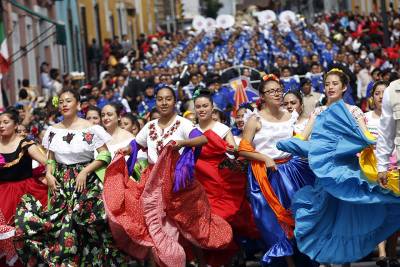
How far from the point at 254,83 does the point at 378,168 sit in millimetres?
16259

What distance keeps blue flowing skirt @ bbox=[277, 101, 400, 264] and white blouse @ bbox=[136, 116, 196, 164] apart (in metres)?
1.42

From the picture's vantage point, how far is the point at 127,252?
1165 centimetres

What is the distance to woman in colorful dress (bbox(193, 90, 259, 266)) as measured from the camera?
12023mm

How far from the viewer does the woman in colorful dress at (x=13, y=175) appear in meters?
11.8

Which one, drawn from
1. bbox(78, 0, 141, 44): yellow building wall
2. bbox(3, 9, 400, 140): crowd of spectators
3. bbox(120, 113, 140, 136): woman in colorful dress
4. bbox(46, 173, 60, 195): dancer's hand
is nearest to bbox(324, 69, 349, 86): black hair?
bbox(3, 9, 400, 140): crowd of spectators

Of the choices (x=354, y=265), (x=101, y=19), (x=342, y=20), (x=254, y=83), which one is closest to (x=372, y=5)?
(x=342, y=20)

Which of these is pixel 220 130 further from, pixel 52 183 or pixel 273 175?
pixel 52 183

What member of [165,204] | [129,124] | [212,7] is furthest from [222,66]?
[212,7]

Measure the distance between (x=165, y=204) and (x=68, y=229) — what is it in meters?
0.95

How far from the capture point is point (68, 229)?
11.3m

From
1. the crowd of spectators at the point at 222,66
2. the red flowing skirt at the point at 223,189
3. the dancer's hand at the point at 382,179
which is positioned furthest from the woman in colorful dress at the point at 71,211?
the dancer's hand at the point at 382,179

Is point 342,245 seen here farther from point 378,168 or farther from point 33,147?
point 33,147

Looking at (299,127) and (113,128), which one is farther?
(113,128)

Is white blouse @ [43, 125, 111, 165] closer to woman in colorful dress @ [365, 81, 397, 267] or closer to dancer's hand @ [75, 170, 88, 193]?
dancer's hand @ [75, 170, 88, 193]
